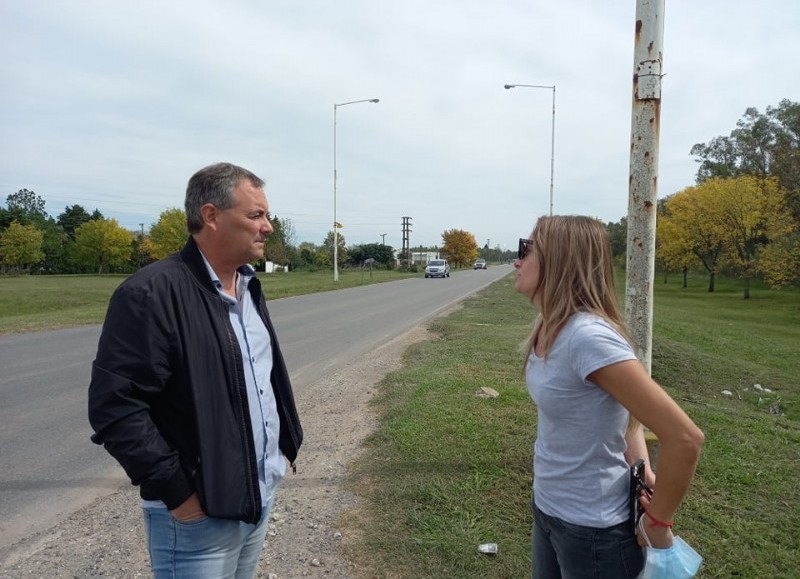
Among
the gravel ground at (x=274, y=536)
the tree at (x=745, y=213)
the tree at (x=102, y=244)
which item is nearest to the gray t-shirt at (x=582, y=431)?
the gravel ground at (x=274, y=536)

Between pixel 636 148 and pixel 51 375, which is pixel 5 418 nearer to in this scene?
pixel 51 375

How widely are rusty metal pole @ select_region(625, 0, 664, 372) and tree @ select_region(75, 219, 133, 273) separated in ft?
235

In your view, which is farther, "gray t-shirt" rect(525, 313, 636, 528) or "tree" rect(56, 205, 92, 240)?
"tree" rect(56, 205, 92, 240)

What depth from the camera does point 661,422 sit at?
1525 mm

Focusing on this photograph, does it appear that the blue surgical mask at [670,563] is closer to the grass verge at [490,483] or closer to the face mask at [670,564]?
the face mask at [670,564]

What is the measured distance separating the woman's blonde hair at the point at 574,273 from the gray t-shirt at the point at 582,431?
61mm

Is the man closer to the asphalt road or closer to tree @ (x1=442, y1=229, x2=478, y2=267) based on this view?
the asphalt road

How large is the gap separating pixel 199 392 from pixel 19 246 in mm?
67944

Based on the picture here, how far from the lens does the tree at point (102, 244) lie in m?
65.9

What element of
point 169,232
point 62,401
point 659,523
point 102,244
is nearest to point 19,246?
point 102,244

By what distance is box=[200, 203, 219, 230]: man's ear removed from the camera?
1988 millimetres

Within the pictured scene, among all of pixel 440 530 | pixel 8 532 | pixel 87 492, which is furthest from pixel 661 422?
pixel 87 492

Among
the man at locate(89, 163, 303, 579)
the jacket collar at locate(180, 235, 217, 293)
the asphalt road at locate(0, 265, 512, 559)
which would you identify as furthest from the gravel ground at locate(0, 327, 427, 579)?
the jacket collar at locate(180, 235, 217, 293)

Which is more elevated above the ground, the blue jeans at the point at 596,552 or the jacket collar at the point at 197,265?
→ the jacket collar at the point at 197,265
